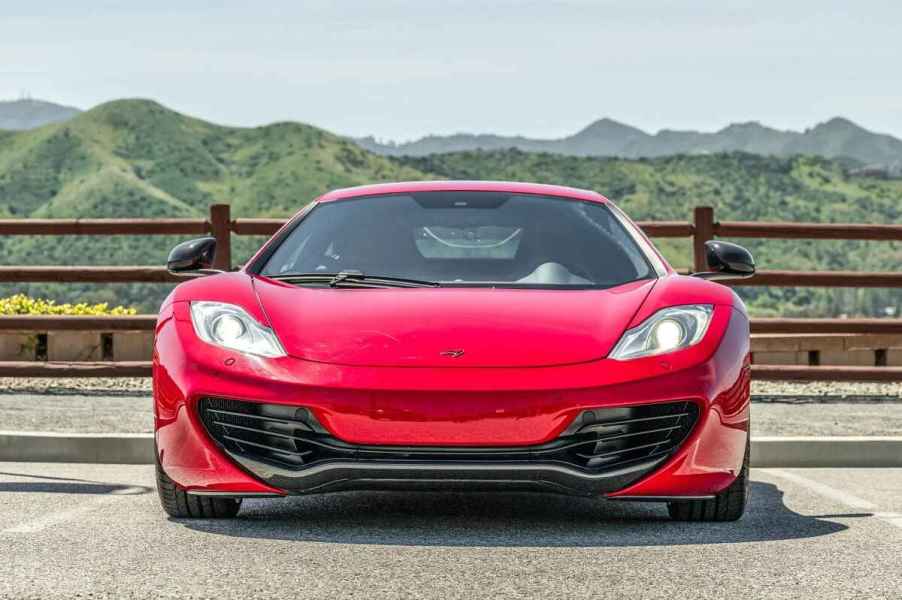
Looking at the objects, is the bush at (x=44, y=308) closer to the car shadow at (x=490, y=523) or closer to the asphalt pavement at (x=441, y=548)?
the asphalt pavement at (x=441, y=548)

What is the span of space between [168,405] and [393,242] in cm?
134

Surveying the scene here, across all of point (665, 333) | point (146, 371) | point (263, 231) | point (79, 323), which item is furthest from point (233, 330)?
point (263, 231)

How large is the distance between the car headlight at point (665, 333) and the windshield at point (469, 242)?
47cm

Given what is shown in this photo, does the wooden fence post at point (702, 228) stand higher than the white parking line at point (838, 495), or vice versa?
the wooden fence post at point (702, 228)

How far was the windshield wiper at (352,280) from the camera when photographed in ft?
19.7

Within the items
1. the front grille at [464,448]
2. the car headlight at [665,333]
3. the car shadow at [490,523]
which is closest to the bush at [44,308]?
the car shadow at [490,523]

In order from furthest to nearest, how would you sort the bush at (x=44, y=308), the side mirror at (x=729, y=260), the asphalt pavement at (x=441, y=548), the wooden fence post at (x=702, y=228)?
the bush at (x=44, y=308) < the wooden fence post at (x=702, y=228) < the side mirror at (x=729, y=260) < the asphalt pavement at (x=441, y=548)

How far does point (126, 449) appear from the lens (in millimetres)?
8336

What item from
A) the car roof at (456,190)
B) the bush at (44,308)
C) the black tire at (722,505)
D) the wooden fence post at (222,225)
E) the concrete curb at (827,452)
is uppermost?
the car roof at (456,190)

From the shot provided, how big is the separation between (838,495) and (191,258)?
314 cm

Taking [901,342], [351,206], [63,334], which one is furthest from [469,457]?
[901,342]

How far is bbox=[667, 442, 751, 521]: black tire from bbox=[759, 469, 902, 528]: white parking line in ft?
2.33

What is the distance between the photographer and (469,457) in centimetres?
530

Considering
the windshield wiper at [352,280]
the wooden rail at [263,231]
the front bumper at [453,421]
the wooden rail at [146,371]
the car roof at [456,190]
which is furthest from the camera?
the wooden rail at [263,231]
